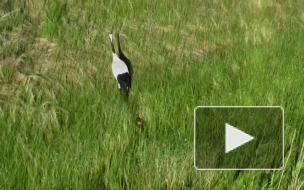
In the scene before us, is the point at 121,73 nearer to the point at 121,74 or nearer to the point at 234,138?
the point at 121,74

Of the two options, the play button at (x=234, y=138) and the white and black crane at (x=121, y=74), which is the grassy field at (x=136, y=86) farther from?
the play button at (x=234, y=138)

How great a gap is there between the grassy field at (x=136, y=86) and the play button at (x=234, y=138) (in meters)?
0.13

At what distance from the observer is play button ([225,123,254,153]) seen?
80.2 inches

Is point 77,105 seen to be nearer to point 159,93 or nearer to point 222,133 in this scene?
point 159,93

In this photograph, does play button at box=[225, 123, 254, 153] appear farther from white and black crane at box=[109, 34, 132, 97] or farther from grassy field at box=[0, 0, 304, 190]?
white and black crane at box=[109, 34, 132, 97]

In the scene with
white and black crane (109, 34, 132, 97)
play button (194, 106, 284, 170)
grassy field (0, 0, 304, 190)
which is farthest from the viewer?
white and black crane (109, 34, 132, 97)

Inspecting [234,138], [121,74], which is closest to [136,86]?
[121,74]

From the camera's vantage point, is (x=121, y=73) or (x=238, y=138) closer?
(x=238, y=138)

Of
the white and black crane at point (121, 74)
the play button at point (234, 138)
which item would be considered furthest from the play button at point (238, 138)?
the white and black crane at point (121, 74)

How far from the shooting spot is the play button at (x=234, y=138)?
204 cm

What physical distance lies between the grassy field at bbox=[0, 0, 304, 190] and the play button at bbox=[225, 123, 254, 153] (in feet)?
0.44

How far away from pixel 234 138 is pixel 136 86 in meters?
0.47

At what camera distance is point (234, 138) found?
2053 millimetres

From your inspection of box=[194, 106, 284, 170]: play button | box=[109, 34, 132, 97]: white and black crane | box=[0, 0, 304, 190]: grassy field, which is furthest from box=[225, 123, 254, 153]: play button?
box=[109, 34, 132, 97]: white and black crane
